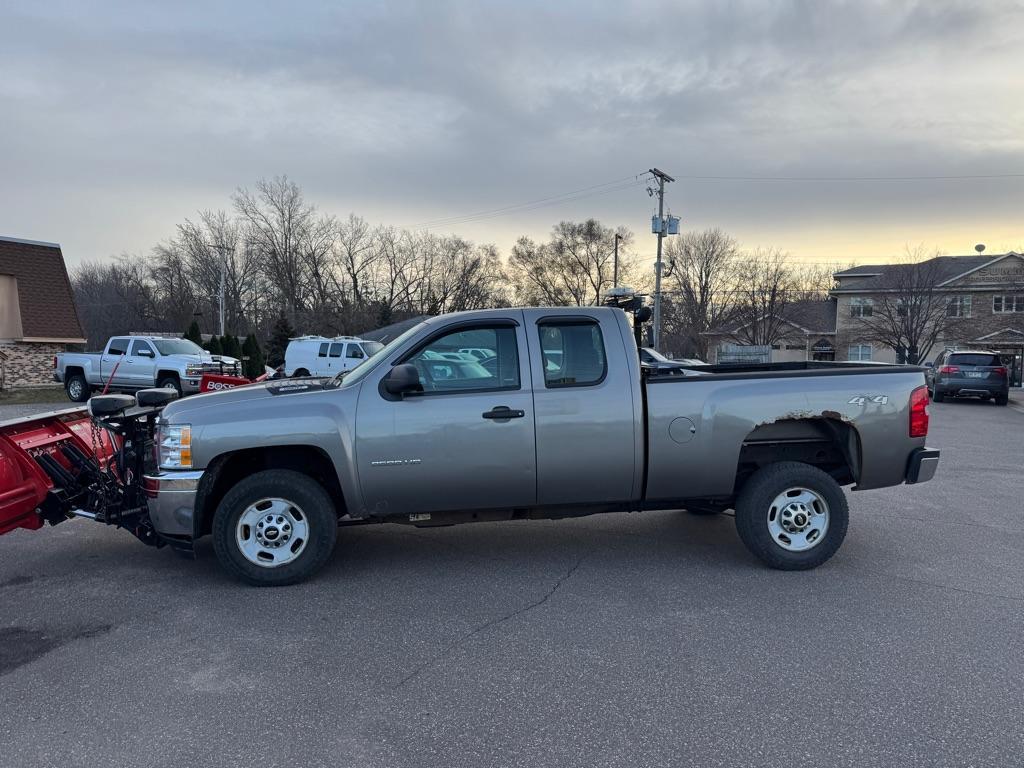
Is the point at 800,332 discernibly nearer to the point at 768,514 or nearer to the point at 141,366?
the point at 141,366

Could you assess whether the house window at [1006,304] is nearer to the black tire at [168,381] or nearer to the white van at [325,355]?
the white van at [325,355]

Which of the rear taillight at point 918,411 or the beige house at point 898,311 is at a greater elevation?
the beige house at point 898,311

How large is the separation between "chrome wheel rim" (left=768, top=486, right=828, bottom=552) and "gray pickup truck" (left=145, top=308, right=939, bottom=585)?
14 mm

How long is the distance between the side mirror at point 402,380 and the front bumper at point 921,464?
367 centimetres

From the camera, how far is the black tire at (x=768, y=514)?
17.0 ft

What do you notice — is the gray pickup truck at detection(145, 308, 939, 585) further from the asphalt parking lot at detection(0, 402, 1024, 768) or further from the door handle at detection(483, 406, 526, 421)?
the asphalt parking lot at detection(0, 402, 1024, 768)

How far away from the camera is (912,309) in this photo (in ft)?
122

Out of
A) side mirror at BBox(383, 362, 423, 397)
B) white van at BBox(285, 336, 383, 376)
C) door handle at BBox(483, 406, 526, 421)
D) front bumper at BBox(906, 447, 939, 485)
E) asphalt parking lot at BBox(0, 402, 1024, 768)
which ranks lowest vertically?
asphalt parking lot at BBox(0, 402, 1024, 768)

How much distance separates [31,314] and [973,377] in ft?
115

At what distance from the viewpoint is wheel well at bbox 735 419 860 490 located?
17.7 ft

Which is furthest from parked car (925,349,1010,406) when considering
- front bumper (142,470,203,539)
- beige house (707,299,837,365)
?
beige house (707,299,837,365)

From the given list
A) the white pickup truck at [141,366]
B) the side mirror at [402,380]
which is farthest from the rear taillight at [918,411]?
the white pickup truck at [141,366]

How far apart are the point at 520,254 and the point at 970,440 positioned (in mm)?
60047

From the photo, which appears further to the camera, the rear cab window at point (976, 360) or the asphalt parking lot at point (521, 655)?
the rear cab window at point (976, 360)
